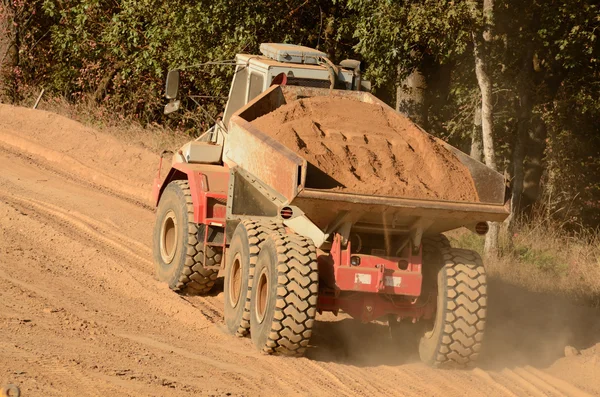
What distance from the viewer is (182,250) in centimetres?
1052

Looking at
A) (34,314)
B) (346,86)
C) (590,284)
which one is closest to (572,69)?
(590,284)

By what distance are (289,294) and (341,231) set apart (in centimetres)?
70

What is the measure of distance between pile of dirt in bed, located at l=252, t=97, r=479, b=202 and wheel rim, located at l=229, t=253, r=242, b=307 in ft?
4.24

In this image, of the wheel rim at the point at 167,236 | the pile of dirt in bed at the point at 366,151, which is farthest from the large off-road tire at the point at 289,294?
the wheel rim at the point at 167,236

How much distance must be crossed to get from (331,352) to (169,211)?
2818 millimetres

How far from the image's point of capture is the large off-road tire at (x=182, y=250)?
1041 cm

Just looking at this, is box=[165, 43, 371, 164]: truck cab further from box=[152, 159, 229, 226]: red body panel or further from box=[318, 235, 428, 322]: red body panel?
box=[318, 235, 428, 322]: red body panel

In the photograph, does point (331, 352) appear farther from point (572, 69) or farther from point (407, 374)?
point (572, 69)

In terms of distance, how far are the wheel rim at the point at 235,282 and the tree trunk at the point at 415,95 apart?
837cm

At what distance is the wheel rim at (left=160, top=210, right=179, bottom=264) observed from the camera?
36.3 feet

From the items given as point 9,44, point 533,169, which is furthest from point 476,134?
point 9,44

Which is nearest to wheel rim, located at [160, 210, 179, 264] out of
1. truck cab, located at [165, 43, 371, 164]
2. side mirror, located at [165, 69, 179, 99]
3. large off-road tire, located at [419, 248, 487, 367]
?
truck cab, located at [165, 43, 371, 164]

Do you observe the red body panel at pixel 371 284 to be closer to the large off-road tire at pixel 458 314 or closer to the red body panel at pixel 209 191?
the large off-road tire at pixel 458 314

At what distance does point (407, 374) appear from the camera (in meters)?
8.76
